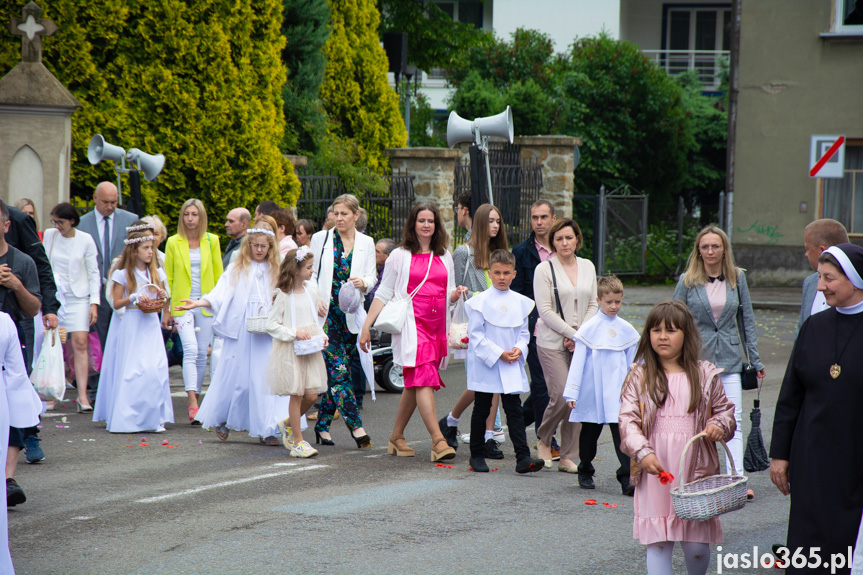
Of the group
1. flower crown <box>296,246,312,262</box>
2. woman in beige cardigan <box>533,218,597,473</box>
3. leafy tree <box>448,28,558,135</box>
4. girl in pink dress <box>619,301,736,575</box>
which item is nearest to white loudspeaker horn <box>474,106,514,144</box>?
woman in beige cardigan <box>533,218,597,473</box>

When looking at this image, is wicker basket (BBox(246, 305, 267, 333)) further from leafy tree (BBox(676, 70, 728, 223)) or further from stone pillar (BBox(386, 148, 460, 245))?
leafy tree (BBox(676, 70, 728, 223))

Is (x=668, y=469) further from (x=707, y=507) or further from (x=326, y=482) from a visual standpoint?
(x=326, y=482)

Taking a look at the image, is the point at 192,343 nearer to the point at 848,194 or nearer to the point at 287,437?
the point at 287,437

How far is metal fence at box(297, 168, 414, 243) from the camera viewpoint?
1577cm

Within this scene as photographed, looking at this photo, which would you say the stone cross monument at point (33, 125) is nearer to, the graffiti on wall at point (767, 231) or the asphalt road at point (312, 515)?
the asphalt road at point (312, 515)

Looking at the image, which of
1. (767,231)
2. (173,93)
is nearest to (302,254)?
(173,93)

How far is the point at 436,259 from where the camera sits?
8359mm

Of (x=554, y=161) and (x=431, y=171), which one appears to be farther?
(x=554, y=161)

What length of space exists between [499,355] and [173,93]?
344 inches

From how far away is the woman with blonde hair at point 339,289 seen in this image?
8.70m

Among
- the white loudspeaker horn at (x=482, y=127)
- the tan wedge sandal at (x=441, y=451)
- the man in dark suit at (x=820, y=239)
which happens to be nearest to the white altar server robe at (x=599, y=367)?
the tan wedge sandal at (x=441, y=451)

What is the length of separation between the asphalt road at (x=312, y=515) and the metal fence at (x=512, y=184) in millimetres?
9343

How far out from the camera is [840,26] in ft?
72.5

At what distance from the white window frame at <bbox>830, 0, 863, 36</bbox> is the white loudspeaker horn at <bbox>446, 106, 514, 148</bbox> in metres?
12.5
